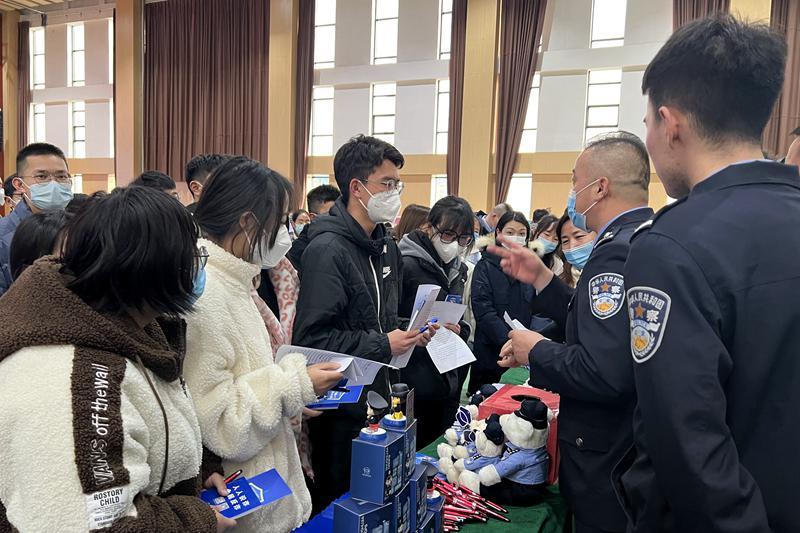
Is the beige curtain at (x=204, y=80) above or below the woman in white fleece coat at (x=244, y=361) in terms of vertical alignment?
above

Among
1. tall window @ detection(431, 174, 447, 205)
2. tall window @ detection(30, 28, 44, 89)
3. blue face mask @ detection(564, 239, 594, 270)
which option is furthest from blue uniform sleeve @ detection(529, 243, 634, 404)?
tall window @ detection(30, 28, 44, 89)

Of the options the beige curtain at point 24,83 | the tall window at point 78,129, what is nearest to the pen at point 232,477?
the tall window at point 78,129

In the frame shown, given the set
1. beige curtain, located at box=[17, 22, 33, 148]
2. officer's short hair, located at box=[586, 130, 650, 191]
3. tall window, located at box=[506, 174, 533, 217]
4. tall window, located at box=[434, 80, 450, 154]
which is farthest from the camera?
beige curtain, located at box=[17, 22, 33, 148]

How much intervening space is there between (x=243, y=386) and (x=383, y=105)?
373 inches

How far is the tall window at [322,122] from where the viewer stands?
10.6 meters

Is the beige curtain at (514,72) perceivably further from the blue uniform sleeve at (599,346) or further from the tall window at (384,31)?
the blue uniform sleeve at (599,346)

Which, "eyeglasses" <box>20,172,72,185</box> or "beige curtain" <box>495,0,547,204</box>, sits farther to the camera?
"beige curtain" <box>495,0,547,204</box>

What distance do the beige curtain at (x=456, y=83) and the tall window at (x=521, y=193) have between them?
1.00 metres

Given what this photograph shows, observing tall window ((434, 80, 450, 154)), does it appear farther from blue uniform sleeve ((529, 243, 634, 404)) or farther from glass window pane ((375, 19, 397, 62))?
blue uniform sleeve ((529, 243, 634, 404))

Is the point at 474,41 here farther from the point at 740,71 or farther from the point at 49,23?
the point at 49,23

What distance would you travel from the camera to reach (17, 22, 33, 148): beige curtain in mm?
12453

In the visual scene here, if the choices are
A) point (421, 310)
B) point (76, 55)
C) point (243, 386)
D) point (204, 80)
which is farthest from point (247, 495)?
point (76, 55)

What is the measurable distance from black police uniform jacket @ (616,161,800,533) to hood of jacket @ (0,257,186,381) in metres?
0.85

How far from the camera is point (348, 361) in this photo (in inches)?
52.9
